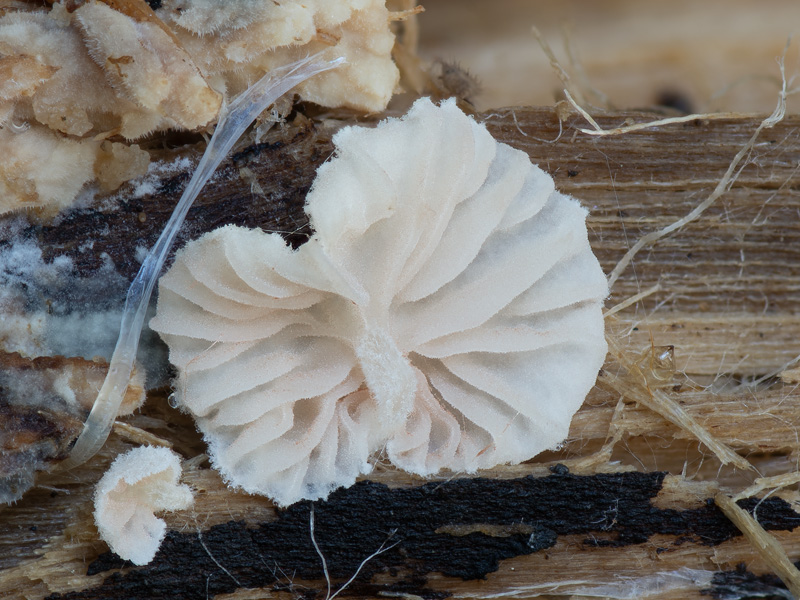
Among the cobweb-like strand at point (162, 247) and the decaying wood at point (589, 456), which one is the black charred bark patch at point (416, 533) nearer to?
the decaying wood at point (589, 456)

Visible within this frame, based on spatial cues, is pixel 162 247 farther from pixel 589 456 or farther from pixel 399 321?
pixel 589 456

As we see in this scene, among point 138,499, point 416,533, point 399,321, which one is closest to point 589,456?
point 416,533

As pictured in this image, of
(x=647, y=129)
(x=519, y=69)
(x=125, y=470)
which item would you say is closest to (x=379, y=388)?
(x=125, y=470)

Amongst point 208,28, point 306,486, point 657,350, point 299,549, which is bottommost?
point 299,549

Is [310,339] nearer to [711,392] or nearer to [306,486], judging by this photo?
[306,486]

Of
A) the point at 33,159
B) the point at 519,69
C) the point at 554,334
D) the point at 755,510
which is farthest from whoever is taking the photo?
the point at 519,69

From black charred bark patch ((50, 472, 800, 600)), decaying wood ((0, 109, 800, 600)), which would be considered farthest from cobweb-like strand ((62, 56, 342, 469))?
black charred bark patch ((50, 472, 800, 600))
